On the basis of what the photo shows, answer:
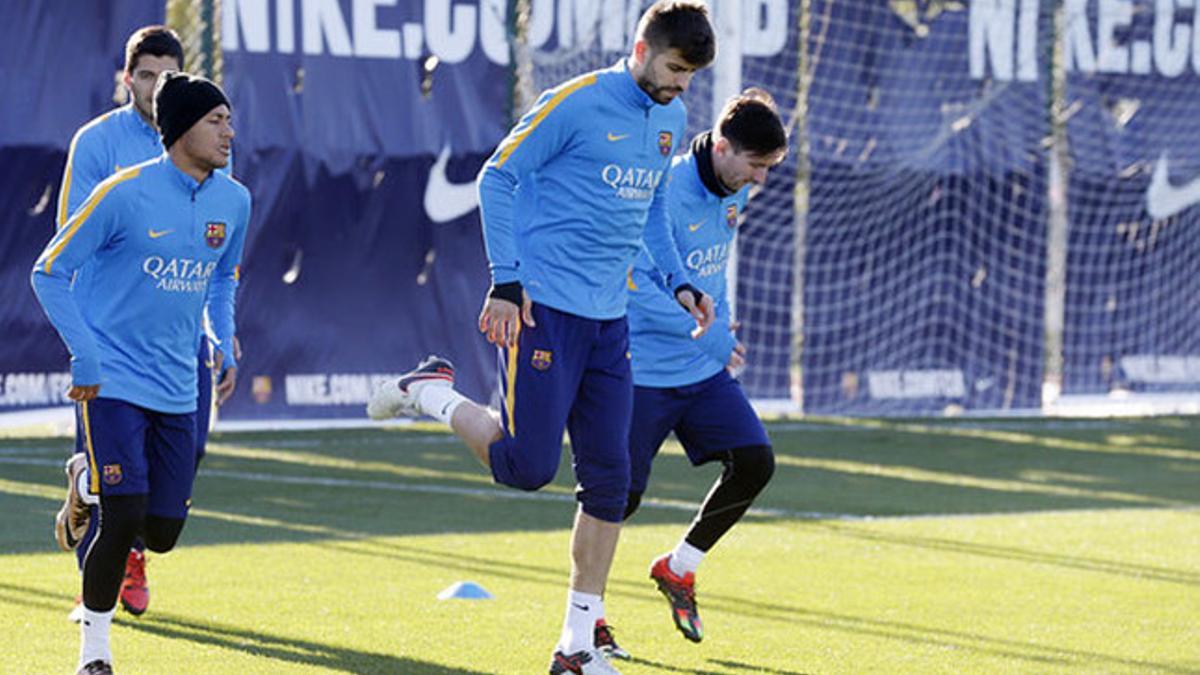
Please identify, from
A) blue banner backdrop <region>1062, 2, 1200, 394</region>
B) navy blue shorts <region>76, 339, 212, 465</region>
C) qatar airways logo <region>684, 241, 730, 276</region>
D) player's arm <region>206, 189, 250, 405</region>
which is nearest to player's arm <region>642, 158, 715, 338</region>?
qatar airways logo <region>684, 241, 730, 276</region>

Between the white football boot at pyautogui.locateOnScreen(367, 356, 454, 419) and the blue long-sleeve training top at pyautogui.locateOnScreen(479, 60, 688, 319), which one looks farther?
the white football boot at pyautogui.locateOnScreen(367, 356, 454, 419)

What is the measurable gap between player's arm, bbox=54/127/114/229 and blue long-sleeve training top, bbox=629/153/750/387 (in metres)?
2.02

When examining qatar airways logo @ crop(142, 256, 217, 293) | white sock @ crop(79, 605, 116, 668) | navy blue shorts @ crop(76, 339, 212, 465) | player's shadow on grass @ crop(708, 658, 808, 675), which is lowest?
player's shadow on grass @ crop(708, 658, 808, 675)

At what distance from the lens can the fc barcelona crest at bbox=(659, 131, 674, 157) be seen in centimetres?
704

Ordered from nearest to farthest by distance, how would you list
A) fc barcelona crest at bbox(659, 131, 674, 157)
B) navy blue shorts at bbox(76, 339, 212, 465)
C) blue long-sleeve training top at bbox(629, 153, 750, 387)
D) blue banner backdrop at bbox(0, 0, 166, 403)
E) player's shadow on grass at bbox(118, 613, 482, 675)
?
fc barcelona crest at bbox(659, 131, 674, 157) → player's shadow on grass at bbox(118, 613, 482, 675) → navy blue shorts at bbox(76, 339, 212, 465) → blue long-sleeve training top at bbox(629, 153, 750, 387) → blue banner backdrop at bbox(0, 0, 166, 403)

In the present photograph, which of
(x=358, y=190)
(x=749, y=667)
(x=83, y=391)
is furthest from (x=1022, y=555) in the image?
(x=358, y=190)

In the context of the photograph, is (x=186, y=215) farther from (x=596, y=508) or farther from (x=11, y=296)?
(x=11, y=296)

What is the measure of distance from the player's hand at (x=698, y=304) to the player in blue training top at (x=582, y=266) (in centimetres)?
33

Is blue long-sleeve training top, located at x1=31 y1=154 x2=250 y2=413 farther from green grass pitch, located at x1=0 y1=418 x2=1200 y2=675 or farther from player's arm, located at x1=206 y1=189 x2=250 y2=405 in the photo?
green grass pitch, located at x1=0 y1=418 x2=1200 y2=675

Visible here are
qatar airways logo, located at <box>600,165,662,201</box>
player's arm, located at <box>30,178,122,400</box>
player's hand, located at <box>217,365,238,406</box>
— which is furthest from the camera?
player's hand, located at <box>217,365,238,406</box>

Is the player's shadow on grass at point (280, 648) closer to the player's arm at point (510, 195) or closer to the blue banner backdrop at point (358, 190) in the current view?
the player's arm at point (510, 195)

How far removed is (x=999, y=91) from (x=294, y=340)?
274 inches

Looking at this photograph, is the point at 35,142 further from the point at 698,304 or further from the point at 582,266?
the point at 582,266

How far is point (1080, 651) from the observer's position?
25.5ft
